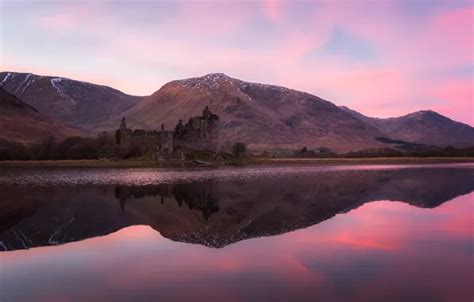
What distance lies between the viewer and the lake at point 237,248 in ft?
49.0

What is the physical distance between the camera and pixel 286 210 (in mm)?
34375

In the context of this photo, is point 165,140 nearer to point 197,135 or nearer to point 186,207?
point 197,135

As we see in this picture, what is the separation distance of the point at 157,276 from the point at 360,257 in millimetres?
8252

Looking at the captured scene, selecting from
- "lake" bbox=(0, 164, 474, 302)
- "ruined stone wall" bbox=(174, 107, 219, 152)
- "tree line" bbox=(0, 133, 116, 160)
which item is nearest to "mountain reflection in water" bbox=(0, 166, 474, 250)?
"lake" bbox=(0, 164, 474, 302)

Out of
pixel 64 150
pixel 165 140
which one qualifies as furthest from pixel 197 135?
pixel 64 150

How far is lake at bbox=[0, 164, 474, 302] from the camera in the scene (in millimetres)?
14945

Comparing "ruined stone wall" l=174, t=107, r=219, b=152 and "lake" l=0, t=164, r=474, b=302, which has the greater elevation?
"ruined stone wall" l=174, t=107, r=219, b=152

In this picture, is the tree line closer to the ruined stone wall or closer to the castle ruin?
the castle ruin

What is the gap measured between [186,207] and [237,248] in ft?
50.8

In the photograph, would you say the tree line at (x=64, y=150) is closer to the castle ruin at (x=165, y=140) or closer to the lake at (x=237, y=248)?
the castle ruin at (x=165, y=140)

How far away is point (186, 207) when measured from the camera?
3678 centimetres

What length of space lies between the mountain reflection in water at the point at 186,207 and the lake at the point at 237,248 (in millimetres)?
132

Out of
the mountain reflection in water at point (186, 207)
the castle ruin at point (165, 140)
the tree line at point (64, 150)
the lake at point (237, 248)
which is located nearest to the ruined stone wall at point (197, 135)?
the castle ruin at point (165, 140)

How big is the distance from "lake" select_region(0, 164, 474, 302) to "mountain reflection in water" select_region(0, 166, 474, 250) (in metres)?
0.13
